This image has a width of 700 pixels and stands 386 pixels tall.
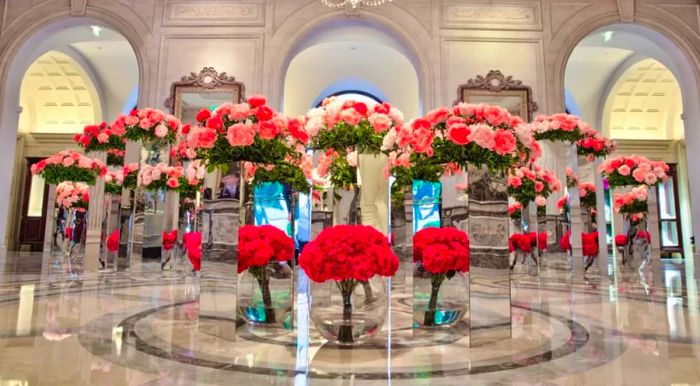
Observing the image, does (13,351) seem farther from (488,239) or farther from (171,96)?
(171,96)

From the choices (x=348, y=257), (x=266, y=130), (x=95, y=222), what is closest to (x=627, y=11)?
(x=266, y=130)

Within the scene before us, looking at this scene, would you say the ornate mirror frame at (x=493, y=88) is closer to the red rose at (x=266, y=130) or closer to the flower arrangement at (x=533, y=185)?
the flower arrangement at (x=533, y=185)

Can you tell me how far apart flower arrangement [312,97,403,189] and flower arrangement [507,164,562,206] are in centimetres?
336

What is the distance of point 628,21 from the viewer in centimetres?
873

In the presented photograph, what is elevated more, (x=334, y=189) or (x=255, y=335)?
(x=334, y=189)

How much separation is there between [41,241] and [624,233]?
15147 mm

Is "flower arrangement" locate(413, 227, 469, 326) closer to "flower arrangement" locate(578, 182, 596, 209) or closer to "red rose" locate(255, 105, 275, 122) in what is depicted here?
"red rose" locate(255, 105, 275, 122)

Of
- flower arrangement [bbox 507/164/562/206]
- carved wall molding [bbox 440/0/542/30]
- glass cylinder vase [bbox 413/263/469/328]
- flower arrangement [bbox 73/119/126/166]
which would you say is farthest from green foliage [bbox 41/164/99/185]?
carved wall molding [bbox 440/0/542/30]

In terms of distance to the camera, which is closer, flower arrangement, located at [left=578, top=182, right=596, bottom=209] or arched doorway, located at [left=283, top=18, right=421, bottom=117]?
flower arrangement, located at [left=578, top=182, right=596, bottom=209]

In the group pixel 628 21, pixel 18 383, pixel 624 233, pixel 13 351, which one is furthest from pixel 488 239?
pixel 628 21

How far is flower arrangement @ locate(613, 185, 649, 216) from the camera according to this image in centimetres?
527

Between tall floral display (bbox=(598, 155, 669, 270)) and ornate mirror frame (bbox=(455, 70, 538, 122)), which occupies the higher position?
ornate mirror frame (bbox=(455, 70, 538, 122))

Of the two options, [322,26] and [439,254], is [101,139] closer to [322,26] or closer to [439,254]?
[439,254]

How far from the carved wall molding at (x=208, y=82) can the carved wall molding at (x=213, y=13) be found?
1.09 meters
